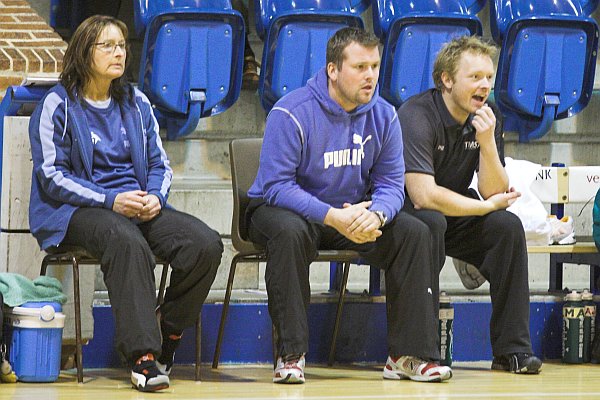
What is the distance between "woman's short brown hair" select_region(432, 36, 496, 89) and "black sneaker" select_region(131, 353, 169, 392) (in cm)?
139

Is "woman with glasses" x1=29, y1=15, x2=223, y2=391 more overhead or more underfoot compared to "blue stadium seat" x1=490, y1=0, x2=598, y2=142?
more underfoot

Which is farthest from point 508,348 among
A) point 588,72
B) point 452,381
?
point 588,72

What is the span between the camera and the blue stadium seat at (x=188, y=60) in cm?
436

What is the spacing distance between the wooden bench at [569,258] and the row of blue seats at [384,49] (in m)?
0.61

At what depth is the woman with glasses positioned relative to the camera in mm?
3297

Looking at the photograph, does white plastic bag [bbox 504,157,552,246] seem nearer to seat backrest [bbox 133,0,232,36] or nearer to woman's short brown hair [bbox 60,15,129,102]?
seat backrest [bbox 133,0,232,36]

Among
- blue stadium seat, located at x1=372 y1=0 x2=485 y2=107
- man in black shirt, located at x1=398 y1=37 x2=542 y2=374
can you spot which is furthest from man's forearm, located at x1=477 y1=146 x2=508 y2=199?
blue stadium seat, located at x1=372 y1=0 x2=485 y2=107

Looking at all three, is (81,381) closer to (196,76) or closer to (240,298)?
(240,298)

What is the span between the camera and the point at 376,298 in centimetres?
417

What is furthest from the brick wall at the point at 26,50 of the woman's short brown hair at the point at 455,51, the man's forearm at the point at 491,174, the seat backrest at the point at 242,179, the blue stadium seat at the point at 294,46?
the man's forearm at the point at 491,174

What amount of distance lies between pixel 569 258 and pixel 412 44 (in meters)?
1.01

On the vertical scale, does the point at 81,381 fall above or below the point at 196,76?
below

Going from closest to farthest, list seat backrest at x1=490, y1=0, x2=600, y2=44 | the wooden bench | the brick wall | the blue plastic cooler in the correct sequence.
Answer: the blue plastic cooler < the brick wall < the wooden bench < seat backrest at x1=490, y1=0, x2=600, y2=44

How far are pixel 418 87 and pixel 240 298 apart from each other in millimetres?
1175
